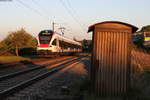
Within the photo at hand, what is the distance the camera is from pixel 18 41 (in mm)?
50250

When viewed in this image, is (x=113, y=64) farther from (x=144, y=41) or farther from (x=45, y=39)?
(x=144, y=41)

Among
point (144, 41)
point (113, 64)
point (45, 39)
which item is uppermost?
point (144, 41)

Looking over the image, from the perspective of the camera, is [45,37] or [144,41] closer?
[45,37]

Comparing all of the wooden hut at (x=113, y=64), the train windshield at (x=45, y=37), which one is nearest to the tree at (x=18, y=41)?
A: the train windshield at (x=45, y=37)

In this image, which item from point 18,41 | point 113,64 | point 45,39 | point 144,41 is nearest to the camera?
point 113,64

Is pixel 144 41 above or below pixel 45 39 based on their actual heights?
above

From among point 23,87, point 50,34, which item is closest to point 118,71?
point 23,87

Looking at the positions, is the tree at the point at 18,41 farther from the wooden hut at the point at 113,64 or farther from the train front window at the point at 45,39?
the wooden hut at the point at 113,64

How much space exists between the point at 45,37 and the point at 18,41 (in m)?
22.2

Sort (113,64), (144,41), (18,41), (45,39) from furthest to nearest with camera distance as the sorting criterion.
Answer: (18,41), (144,41), (45,39), (113,64)

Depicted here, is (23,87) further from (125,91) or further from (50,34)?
(50,34)

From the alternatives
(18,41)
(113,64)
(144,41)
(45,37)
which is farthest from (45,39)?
(113,64)

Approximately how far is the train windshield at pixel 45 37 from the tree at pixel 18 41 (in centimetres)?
2052

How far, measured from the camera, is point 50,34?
30.0 metres
